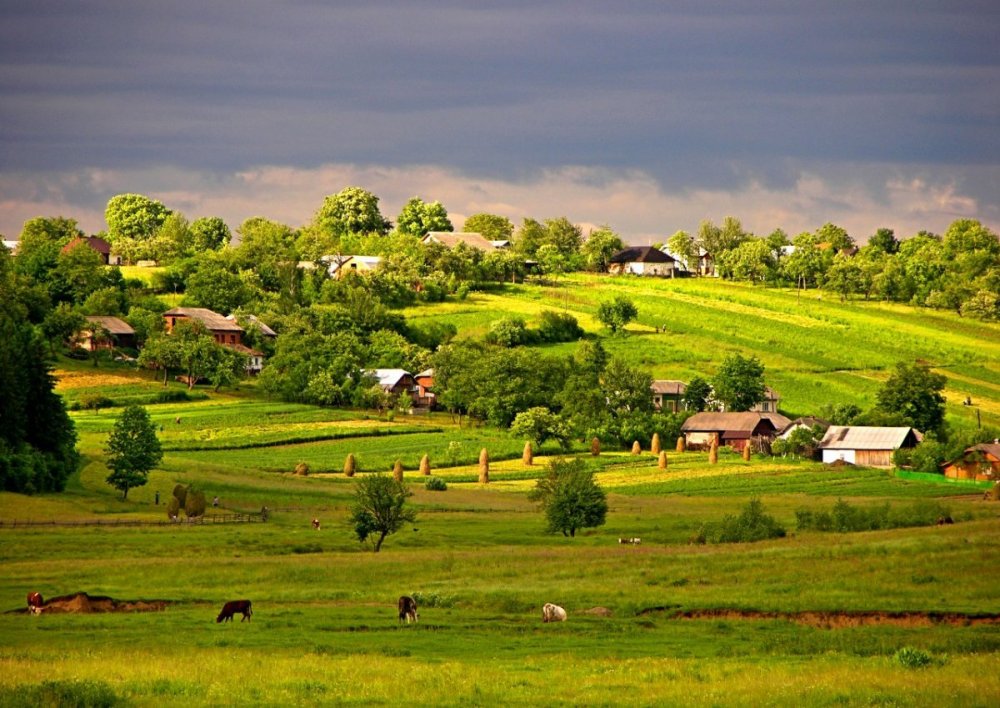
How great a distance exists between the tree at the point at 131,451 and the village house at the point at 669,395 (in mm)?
71068

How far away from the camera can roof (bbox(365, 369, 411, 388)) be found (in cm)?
16312

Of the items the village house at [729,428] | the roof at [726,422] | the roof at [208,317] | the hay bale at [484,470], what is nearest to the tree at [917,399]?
the village house at [729,428]

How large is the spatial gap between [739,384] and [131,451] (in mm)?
77869

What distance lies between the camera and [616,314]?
18862 cm

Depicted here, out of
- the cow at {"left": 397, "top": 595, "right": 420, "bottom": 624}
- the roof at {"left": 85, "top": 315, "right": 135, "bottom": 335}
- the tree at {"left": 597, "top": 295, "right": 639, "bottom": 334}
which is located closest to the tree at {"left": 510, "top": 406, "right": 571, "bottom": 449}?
the roof at {"left": 85, "top": 315, "right": 135, "bottom": 335}

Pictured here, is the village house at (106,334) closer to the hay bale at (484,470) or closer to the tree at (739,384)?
the hay bale at (484,470)

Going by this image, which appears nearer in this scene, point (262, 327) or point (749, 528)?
point (749, 528)

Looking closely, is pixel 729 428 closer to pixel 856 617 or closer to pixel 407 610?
pixel 856 617

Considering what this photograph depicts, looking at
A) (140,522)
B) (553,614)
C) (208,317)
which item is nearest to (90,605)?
(553,614)

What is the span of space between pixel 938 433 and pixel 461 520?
6748 centimetres

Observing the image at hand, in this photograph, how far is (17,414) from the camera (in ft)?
330

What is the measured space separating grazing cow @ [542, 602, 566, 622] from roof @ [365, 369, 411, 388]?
11301 cm

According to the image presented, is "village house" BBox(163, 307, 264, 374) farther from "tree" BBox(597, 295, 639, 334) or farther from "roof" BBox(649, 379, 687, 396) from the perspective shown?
"tree" BBox(597, 295, 639, 334)

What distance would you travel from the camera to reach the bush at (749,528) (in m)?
Result: 76.8
